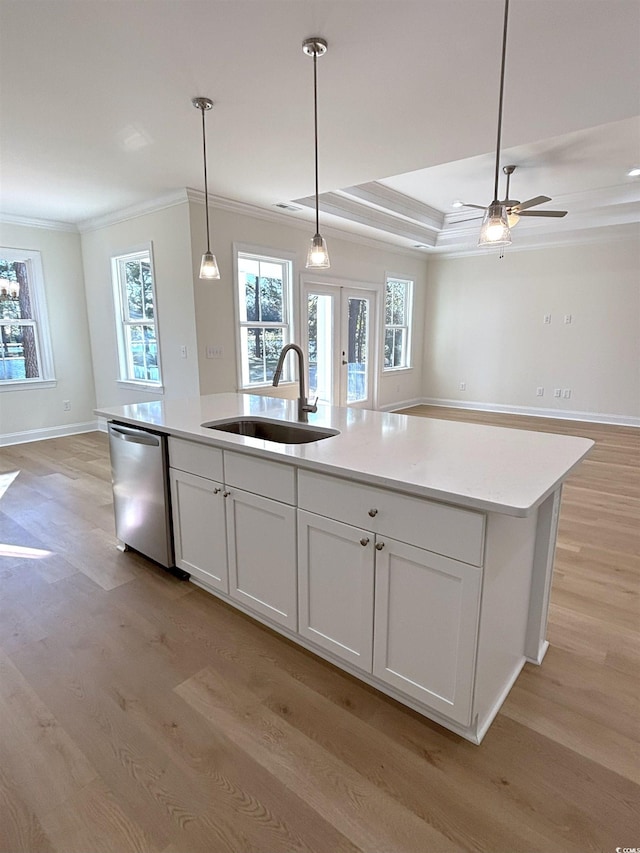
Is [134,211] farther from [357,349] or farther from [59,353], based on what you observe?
[357,349]

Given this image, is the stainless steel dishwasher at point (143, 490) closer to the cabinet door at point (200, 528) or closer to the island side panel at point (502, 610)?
the cabinet door at point (200, 528)

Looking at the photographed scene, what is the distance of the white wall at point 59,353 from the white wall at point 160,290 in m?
Answer: 0.18

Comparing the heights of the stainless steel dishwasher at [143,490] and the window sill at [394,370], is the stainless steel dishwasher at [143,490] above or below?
below

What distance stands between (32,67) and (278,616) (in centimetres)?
299

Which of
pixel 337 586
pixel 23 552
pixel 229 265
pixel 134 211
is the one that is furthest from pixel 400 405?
pixel 337 586

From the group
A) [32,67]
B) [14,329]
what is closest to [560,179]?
[32,67]

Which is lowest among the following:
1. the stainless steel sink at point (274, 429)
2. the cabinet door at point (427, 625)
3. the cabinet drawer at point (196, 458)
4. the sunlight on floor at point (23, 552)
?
the sunlight on floor at point (23, 552)

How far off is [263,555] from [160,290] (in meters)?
3.78

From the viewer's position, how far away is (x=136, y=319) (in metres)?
5.30

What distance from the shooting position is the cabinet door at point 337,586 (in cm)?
158

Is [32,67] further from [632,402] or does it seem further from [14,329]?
[632,402]

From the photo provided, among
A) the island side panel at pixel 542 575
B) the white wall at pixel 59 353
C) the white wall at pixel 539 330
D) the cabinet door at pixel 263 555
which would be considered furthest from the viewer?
the white wall at pixel 539 330

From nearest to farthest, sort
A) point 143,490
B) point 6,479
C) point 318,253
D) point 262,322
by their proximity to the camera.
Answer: point 318,253
point 143,490
point 6,479
point 262,322

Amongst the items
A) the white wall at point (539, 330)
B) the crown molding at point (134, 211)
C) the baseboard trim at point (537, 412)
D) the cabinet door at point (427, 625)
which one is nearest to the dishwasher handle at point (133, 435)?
the cabinet door at point (427, 625)
